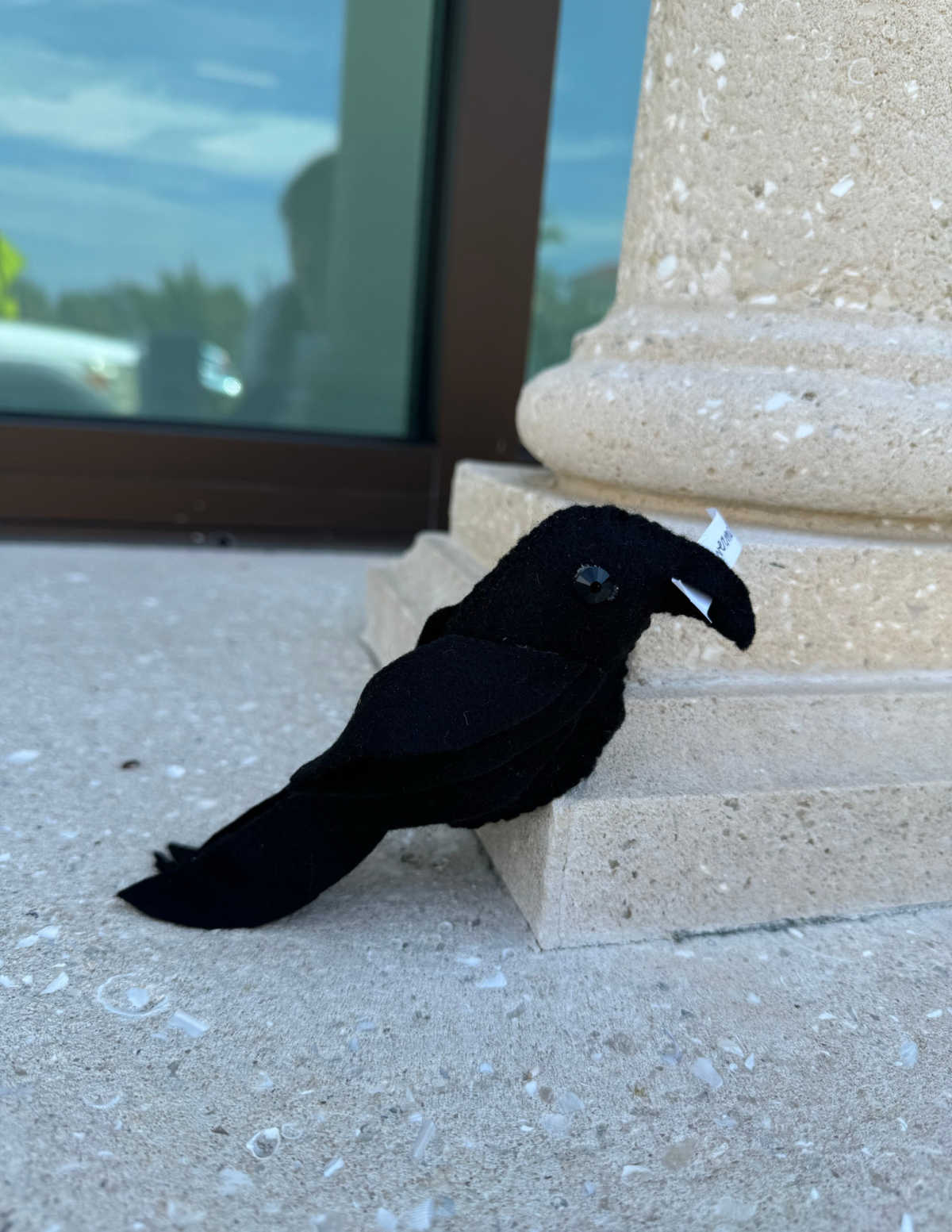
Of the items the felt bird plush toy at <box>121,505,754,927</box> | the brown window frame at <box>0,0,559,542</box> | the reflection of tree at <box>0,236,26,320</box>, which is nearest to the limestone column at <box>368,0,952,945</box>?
the felt bird plush toy at <box>121,505,754,927</box>

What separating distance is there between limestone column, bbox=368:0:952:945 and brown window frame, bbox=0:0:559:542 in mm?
1979

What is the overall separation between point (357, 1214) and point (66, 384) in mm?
3540

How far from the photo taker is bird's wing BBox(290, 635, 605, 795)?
4.10 feet

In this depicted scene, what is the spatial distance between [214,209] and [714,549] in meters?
3.23

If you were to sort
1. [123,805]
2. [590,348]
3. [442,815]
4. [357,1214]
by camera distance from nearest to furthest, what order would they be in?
[357,1214], [442,815], [123,805], [590,348]

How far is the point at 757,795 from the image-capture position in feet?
4.66

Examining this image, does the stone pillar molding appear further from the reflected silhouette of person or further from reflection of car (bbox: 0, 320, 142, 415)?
reflection of car (bbox: 0, 320, 142, 415)

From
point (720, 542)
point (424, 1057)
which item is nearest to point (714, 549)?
point (720, 542)

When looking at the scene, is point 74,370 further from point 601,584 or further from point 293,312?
point 601,584

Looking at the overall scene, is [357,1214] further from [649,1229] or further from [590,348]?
[590,348]

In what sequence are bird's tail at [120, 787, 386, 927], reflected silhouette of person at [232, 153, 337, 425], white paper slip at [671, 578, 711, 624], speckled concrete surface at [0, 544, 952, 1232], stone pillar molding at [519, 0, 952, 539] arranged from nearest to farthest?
speckled concrete surface at [0, 544, 952, 1232] → white paper slip at [671, 578, 711, 624] → bird's tail at [120, 787, 386, 927] → stone pillar molding at [519, 0, 952, 539] → reflected silhouette of person at [232, 153, 337, 425]

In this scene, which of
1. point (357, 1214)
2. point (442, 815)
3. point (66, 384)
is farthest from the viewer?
point (66, 384)

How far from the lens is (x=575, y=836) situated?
1351mm

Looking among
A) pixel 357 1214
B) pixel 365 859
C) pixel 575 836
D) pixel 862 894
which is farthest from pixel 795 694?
pixel 357 1214
